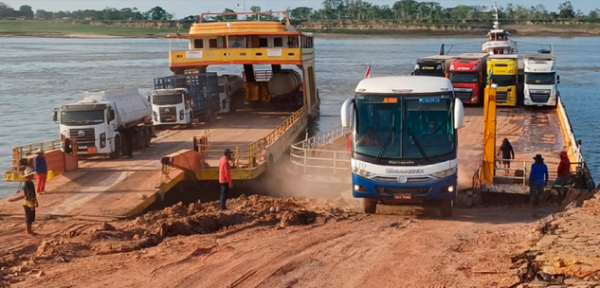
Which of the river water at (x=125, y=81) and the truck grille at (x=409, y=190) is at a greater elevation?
the truck grille at (x=409, y=190)

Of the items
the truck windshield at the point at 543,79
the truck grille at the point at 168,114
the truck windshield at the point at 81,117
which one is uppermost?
the truck windshield at the point at 81,117

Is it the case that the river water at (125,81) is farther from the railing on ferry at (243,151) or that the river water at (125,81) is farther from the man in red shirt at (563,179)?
the man in red shirt at (563,179)

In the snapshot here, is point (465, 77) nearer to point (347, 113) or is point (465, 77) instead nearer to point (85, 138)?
point (85, 138)

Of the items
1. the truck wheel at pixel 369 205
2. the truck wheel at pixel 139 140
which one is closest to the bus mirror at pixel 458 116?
the truck wheel at pixel 369 205

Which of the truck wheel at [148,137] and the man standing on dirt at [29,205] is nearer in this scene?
the man standing on dirt at [29,205]

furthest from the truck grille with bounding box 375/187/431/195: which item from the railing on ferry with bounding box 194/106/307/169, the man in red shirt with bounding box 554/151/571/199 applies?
the railing on ferry with bounding box 194/106/307/169

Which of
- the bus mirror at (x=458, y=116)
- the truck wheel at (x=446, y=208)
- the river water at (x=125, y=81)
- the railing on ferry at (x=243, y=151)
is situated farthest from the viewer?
the river water at (x=125, y=81)

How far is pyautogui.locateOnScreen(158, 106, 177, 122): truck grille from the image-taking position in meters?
Result: 30.0

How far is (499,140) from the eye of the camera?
28.4 metres

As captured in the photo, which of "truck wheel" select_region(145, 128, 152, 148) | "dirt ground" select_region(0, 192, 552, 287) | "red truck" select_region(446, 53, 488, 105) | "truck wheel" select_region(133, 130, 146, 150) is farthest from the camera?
"red truck" select_region(446, 53, 488, 105)

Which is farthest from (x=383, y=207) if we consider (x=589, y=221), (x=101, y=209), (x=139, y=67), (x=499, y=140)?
(x=139, y=67)

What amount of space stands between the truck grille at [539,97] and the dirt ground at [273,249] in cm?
2306

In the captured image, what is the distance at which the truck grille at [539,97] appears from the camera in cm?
3844

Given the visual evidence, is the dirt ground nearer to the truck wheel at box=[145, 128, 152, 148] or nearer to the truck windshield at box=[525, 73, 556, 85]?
the truck wheel at box=[145, 128, 152, 148]
